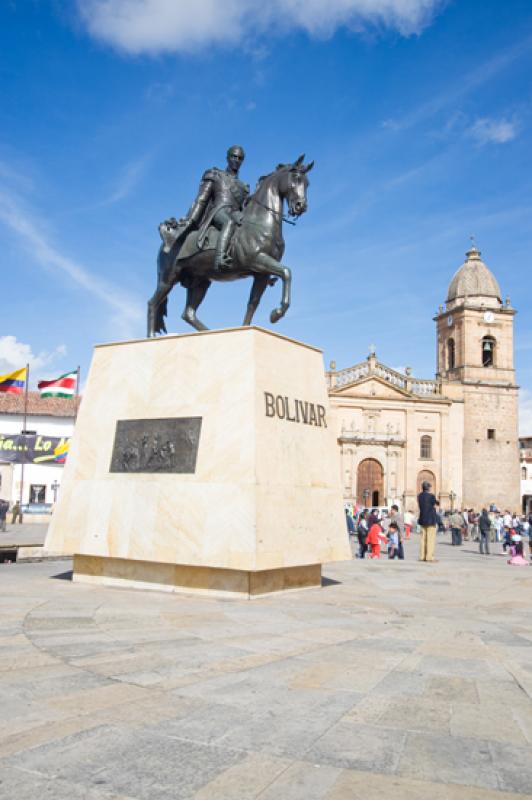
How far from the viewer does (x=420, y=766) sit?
2.88 meters

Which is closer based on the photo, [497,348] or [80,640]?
[80,640]

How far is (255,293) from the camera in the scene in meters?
9.29

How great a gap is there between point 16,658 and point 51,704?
97 cm

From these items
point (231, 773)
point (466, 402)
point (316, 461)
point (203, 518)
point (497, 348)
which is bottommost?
point (231, 773)

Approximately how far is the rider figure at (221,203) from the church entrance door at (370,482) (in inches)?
1677

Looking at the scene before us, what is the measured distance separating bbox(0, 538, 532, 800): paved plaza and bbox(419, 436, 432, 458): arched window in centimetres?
4655

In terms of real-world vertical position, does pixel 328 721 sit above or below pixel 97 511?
below

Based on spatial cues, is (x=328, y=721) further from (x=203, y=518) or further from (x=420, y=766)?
(x=203, y=518)

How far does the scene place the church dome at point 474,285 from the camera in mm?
52938

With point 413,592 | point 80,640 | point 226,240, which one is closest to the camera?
point 80,640

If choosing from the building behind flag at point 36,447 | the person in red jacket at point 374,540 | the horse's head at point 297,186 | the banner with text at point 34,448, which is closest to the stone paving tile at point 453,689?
the horse's head at point 297,186

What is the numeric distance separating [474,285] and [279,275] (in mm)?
47955

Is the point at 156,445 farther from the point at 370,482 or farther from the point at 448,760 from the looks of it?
the point at 370,482

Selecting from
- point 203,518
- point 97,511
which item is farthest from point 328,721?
point 97,511
